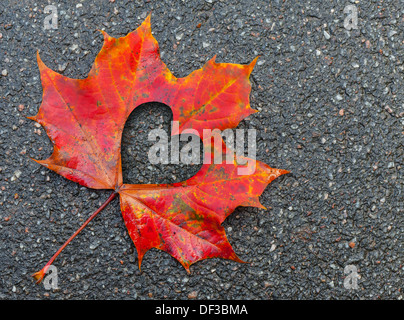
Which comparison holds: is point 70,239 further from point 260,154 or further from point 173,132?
point 260,154

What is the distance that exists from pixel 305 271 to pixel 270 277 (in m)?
0.18

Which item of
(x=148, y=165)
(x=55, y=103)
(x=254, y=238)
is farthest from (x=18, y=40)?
(x=254, y=238)

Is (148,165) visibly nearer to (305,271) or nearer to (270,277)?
(270,277)

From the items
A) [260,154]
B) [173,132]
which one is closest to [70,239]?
[173,132]

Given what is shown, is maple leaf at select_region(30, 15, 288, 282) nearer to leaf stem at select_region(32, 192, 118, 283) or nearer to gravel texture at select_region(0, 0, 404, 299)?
leaf stem at select_region(32, 192, 118, 283)

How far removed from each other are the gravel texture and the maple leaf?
13 centimetres

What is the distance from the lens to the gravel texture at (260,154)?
1.71 m

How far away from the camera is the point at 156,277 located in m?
1.71

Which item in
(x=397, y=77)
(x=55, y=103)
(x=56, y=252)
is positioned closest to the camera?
(x=55, y=103)

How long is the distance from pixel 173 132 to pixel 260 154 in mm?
455

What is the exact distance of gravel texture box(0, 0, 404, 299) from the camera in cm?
171

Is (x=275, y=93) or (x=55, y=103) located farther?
(x=275, y=93)

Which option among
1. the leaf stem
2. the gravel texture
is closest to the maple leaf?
the leaf stem

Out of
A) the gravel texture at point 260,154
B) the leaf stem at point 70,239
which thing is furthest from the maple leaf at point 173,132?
the gravel texture at point 260,154
